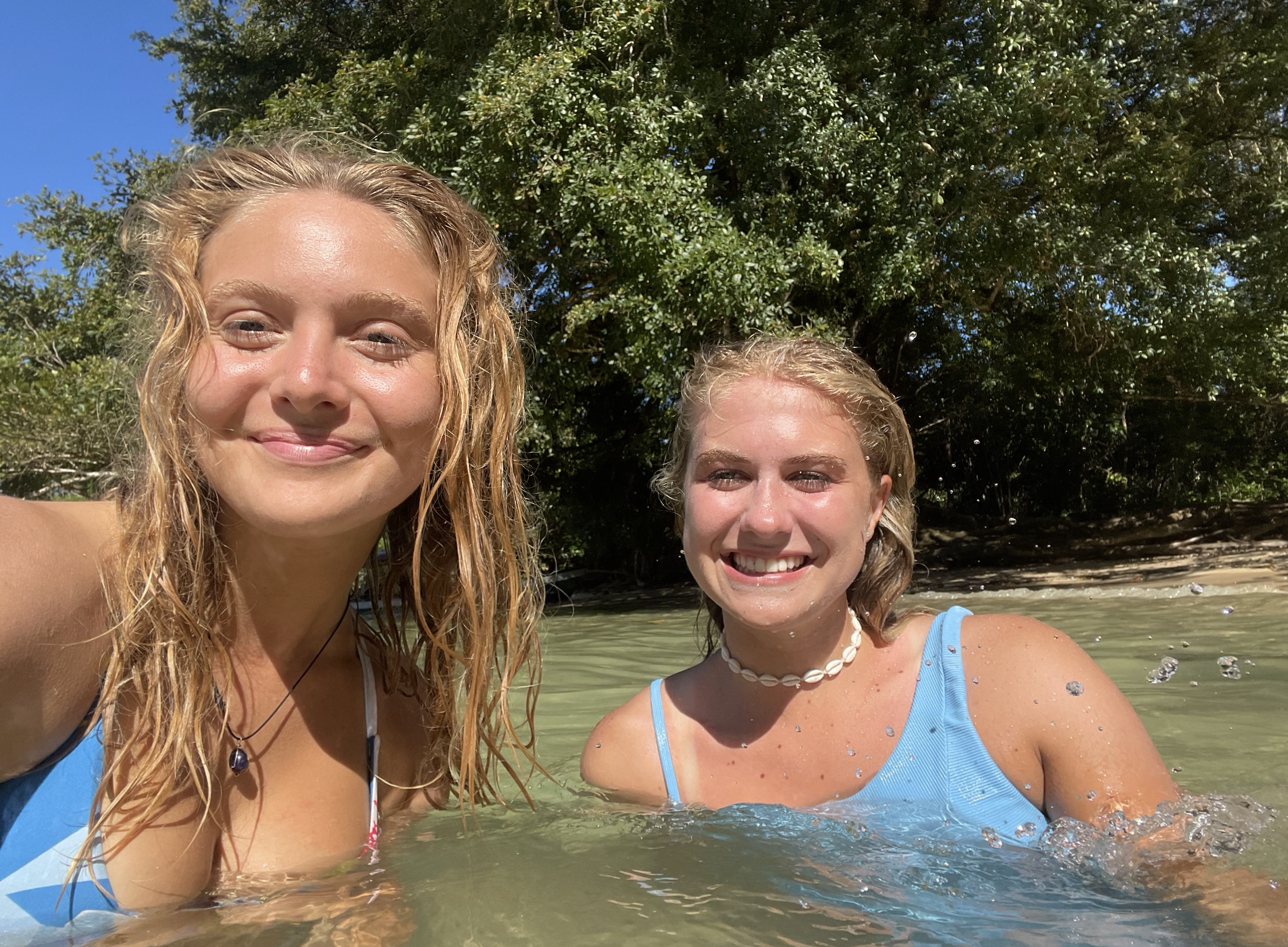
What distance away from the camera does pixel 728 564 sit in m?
2.51

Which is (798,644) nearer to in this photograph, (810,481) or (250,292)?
(810,481)

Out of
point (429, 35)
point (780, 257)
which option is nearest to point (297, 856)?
point (780, 257)

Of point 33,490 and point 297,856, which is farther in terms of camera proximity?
point 33,490

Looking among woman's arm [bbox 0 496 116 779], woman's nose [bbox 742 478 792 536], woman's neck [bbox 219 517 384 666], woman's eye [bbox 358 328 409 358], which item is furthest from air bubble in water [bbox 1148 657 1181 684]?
woman's arm [bbox 0 496 116 779]

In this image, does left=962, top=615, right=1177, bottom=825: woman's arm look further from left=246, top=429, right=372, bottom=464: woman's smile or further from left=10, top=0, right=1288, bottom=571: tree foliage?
left=10, top=0, right=1288, bottom=571: tree foliage

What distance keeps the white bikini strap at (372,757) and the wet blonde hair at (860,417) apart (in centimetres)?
99

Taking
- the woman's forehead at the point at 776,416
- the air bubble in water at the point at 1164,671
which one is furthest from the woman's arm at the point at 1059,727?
the air bubble in water at the point at 1164,671

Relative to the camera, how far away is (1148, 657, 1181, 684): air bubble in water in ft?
16.0

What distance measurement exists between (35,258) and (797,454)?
661 inches

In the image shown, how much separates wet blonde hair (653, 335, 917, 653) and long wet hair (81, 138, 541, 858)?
1.95ft

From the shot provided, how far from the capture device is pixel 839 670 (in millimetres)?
2637

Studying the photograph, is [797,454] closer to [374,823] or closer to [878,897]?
[878,897]

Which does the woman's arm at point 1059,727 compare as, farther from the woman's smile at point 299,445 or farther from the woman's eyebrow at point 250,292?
the woman's eyebrow at point 250,292

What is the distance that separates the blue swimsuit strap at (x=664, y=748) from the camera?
8.73 ft
